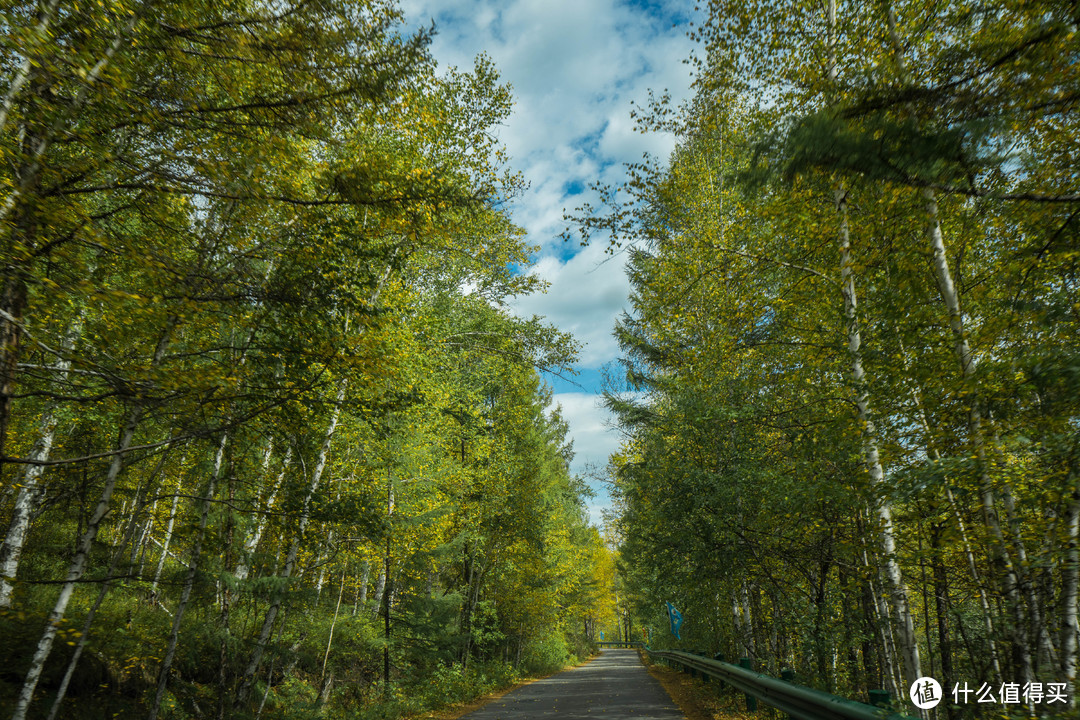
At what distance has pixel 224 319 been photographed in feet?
20.0

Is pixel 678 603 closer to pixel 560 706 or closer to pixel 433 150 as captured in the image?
pixel 560 706

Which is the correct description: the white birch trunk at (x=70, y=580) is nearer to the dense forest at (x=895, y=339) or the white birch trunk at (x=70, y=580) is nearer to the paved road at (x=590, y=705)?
the dense forest at (x=895, y=339)

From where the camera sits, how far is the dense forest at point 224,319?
4.55 meters

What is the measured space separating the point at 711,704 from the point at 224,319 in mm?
9915

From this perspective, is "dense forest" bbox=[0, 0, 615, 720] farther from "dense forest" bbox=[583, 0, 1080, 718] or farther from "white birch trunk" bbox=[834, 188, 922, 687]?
"white birch trunk" bbox=[834, 188, 922, 687]

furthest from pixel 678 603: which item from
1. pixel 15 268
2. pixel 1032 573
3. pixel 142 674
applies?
pixel 15 268

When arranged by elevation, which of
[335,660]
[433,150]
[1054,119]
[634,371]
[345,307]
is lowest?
[335,660]

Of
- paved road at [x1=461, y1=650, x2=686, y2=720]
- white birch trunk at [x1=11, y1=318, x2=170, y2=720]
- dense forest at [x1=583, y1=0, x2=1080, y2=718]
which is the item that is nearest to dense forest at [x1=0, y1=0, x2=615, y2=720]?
white birch trunk at [x1=11, y1=318, x2=170, y2=720]

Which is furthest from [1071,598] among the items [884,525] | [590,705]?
[590,705]

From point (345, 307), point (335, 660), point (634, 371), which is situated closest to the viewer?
point (345, 307)

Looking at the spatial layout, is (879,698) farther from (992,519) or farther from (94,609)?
(94,609)

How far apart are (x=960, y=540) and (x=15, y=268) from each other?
7941mm

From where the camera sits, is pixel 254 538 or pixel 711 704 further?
pixel 254 538

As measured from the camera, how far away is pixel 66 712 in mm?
7402
